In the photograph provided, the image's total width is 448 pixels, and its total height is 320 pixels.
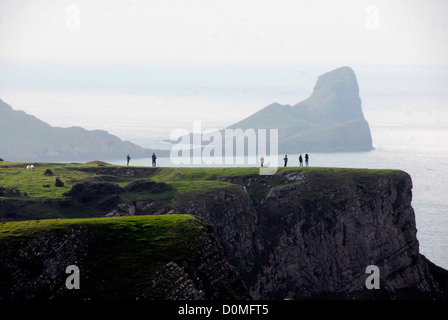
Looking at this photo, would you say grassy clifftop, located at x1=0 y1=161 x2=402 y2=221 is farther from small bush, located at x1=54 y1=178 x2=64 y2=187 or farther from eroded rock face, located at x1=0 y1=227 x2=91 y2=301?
eroded rock face, located at x1=0 y1=227 x2=91 y2=301

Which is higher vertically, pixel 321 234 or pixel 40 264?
pixel 40 264

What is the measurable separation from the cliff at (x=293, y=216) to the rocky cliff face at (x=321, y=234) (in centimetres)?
17

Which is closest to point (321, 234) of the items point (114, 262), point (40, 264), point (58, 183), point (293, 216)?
point (293, 216)

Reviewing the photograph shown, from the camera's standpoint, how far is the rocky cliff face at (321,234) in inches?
3720

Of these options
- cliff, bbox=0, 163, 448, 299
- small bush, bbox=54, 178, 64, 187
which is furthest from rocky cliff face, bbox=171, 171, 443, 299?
small bush, bbox=54, 178, 64, 187

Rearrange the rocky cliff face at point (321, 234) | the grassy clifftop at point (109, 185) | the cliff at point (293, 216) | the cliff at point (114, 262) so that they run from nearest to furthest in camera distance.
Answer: the cliff at point (114, 262) → the grassy clifftop at point (109, 185) → the cliff at point (293, 216) → the rocky cliff face at point (321, 234)

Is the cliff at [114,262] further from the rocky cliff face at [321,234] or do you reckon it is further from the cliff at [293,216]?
the rocky cliff face at [321,234]

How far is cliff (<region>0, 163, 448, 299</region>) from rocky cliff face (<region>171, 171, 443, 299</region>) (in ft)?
0.55

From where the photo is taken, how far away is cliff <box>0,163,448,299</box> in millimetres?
93312

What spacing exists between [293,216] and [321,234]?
548 centimetres

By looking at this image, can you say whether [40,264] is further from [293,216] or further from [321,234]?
[321,234]

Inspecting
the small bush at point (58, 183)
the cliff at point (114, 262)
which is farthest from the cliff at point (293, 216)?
the cliff at point (114, 262)

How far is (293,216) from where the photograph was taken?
99625 mm
